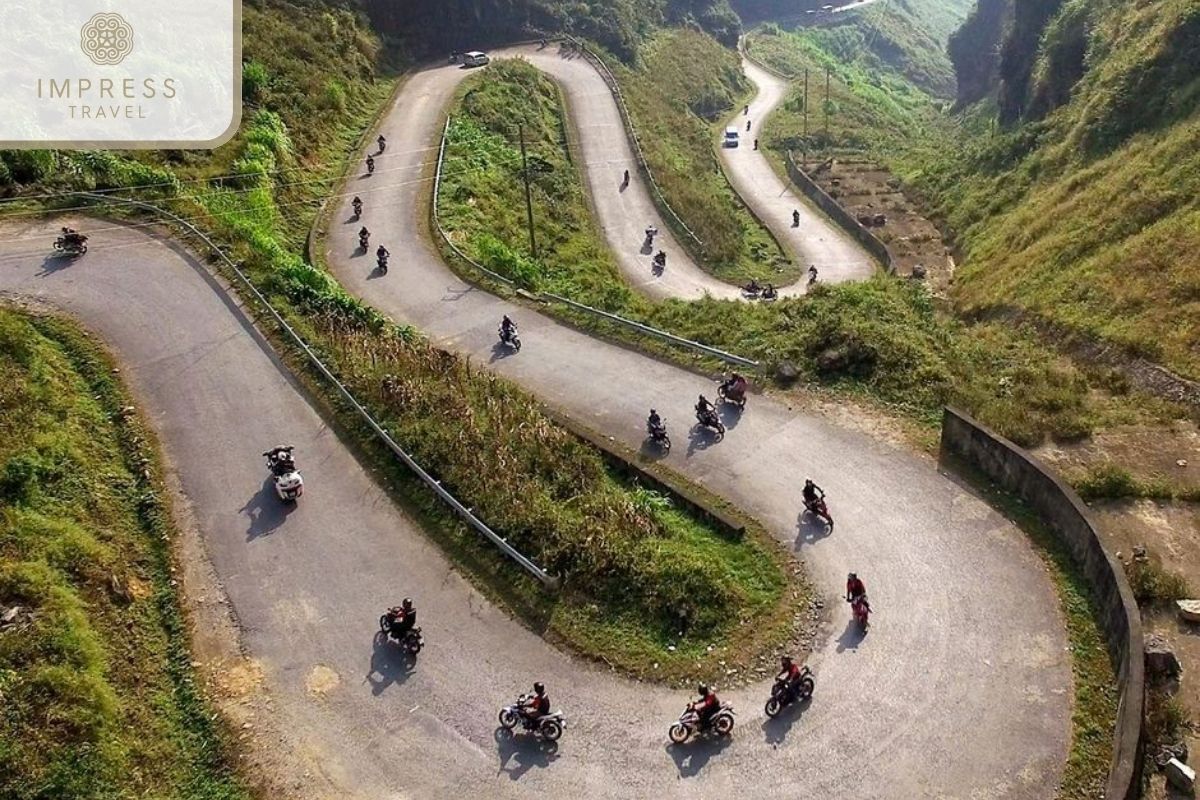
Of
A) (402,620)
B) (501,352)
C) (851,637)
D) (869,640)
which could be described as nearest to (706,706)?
(851,637)

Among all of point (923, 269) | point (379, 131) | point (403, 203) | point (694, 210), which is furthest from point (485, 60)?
point (923, 269)

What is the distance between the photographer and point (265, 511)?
2031 centimetres

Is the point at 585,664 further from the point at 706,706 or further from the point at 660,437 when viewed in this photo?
the point at 660,437

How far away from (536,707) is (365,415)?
1125 cm

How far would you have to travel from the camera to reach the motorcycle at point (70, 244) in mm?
30266

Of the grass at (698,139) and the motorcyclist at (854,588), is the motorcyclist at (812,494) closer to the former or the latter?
the motorcyclist at (854,588)

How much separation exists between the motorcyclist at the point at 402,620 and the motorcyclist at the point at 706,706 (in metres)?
5.57

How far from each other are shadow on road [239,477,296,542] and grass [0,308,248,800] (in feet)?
5.96

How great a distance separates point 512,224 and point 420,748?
32080mm

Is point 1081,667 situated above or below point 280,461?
above

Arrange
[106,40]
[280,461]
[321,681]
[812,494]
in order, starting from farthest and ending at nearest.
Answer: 1. [106,40]
2. [280,461]
3. [812,494]
4. [321,681]

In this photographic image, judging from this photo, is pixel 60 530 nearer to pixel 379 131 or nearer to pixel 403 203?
pixel 403 203

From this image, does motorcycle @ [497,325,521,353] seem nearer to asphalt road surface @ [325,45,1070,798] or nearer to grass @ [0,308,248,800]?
asphalt road surface @ [325,45,1070,798]

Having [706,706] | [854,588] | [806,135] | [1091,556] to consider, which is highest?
[1091,556]
